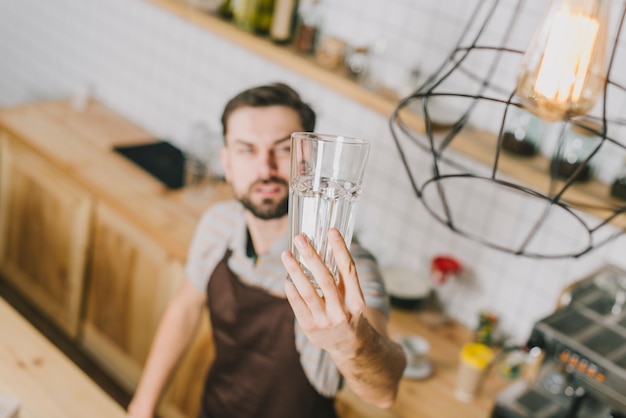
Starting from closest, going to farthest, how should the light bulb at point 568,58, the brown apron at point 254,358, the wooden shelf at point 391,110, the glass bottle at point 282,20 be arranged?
1. the light bulb at point 568,58
2. the brown apron at point 254,358
3. the wooden shelf at point 391,110
4. the glass bottle at point 282,20

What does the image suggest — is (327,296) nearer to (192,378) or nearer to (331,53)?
(331,53)

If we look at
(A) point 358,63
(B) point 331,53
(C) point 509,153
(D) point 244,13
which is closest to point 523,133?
(C) point 509,153

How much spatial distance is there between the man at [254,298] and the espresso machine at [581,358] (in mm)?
496

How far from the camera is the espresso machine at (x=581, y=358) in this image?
1.78 metres

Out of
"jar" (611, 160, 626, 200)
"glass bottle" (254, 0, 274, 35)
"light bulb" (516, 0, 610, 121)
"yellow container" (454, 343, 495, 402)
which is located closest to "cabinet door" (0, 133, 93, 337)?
"glass bottle" (254, 0, 274, 35)

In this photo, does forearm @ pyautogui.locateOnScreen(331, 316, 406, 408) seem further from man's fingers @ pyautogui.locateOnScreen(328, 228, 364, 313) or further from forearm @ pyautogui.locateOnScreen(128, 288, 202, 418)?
forearm @ pyautogui.locateOnScreen(128, 288, 202, 418)

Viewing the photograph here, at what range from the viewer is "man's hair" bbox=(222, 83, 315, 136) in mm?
1772

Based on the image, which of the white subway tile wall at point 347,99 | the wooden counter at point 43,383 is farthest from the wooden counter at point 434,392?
the wooden counter at point 43,383

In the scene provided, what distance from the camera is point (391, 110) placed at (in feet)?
7.53

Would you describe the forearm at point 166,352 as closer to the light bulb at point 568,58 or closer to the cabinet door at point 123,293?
the cabinet door at point 123,293

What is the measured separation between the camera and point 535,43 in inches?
35.7

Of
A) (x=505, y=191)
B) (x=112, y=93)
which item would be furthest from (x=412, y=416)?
(x=112, y=93)

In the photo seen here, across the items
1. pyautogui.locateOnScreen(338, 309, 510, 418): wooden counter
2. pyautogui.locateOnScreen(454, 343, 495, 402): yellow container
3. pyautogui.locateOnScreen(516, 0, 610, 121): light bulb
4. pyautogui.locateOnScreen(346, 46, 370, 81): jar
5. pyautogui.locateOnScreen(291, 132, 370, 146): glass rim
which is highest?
pyautogui.locateOnScreen(516, 0, 610, 121): light bulb

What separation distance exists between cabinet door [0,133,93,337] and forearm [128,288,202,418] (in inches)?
46.9
